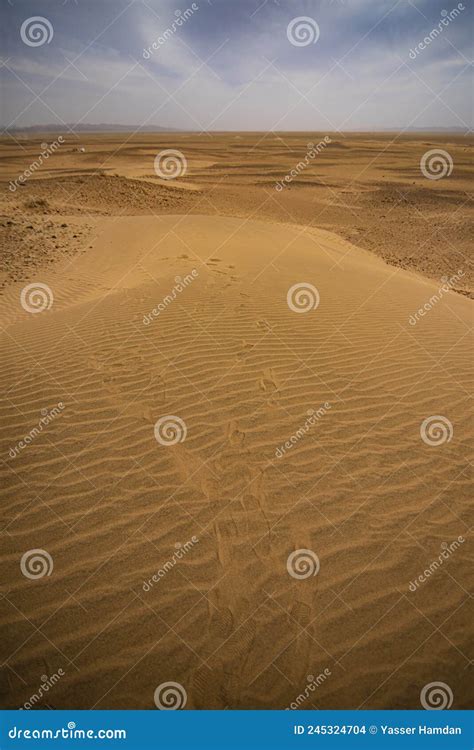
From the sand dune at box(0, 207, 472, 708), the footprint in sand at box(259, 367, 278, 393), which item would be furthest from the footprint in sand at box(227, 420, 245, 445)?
the footprint in sand at box(259, 367, 278, 393)

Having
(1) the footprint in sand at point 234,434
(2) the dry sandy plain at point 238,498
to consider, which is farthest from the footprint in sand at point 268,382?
(1) the footprint in sand at point 234,434

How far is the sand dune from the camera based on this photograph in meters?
2.48

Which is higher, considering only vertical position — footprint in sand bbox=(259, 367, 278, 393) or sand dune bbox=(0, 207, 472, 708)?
footprint in sand bbox=(259, 367, 278, 393)

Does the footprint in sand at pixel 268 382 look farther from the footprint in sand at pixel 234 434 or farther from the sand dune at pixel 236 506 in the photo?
the footprint in sand at pixel 234 434

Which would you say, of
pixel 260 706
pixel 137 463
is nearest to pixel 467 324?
pixel 137 463

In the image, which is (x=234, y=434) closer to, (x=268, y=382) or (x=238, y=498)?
(x=238, y=498)

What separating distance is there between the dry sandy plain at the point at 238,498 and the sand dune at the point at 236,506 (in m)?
0.01

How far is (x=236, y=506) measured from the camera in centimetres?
327

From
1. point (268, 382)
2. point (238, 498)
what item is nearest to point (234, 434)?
point (238, 498)

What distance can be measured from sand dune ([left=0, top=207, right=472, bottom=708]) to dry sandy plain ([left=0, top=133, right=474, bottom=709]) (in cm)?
1

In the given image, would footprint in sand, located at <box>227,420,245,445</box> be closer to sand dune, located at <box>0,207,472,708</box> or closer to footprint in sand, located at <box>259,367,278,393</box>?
sand dune, located at <box>0,207,472,708</box>

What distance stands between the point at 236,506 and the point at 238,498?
75 mm

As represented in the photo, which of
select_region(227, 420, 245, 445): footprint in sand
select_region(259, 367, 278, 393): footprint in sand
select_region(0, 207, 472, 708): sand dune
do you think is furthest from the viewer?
select_region(259, 367, 278, 393): footprint in sand

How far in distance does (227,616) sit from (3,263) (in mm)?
10262
